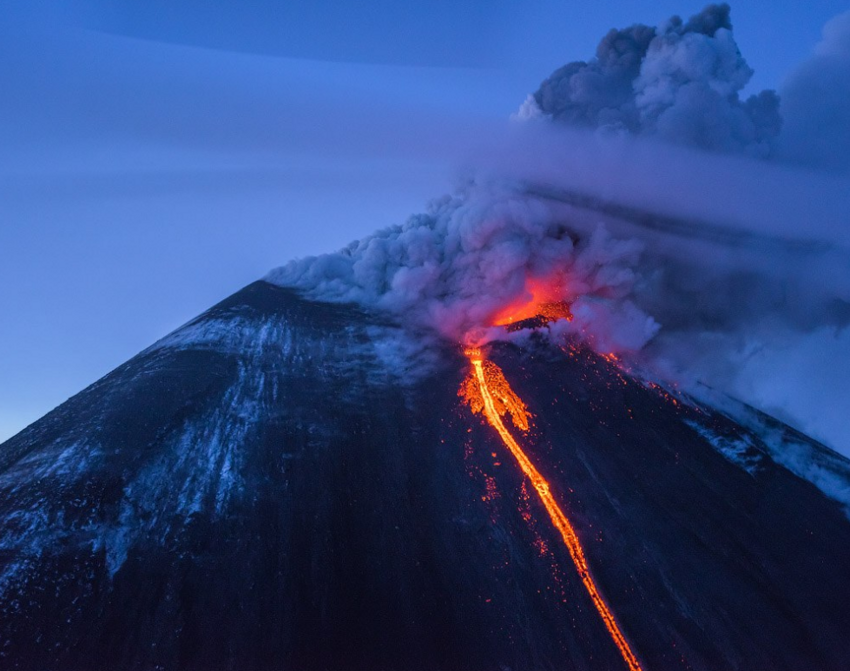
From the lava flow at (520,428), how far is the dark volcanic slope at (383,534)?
30 cm

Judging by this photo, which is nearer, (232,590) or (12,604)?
(12,604)

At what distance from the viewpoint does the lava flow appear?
1245 centimetres

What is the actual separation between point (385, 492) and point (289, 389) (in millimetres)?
6340

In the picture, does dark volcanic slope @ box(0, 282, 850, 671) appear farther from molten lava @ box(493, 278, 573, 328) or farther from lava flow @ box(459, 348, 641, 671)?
molten lava @ box(493, 278, 573, 328)

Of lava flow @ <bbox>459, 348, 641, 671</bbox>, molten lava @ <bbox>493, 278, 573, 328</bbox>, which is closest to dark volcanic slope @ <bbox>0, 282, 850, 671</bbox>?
lava flow @ <bbox>459, 348, 641, 671</bbox>

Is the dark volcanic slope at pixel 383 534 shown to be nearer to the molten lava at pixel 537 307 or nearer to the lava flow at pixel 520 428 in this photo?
the lava flow at pixel 520 428

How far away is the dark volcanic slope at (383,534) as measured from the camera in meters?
11.5

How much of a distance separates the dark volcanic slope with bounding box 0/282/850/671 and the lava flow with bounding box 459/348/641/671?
298 millimetres

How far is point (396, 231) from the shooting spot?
31.9 meters

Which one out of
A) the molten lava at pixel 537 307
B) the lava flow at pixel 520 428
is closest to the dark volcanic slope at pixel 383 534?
the lava flow at pixel 520 428

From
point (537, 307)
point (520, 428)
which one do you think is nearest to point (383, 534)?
point (520, 428)

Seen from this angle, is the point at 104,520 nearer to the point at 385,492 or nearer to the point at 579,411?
the point at 385,492

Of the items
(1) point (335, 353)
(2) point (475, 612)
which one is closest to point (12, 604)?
(2) point (475, 612)

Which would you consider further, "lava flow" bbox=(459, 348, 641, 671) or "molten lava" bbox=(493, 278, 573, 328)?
"molten lava" bbox=(493, 278, 573, 328)
